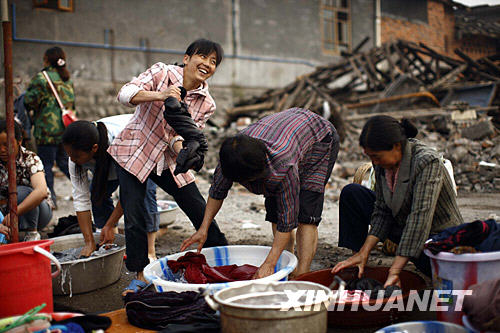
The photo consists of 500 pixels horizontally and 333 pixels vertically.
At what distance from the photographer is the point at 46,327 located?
1864mm

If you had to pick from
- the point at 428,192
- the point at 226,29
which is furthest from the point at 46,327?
the point at 226,29

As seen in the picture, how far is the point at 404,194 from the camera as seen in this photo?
2.37 meters

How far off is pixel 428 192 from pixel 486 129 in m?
7.62

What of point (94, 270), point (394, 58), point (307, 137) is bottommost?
point (94, 270)

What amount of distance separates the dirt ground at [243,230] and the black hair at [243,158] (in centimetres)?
90

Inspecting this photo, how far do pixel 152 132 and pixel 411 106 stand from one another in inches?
363

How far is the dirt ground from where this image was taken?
2904mm

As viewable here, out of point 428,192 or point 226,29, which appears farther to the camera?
point 226,29

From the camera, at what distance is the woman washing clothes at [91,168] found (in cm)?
291

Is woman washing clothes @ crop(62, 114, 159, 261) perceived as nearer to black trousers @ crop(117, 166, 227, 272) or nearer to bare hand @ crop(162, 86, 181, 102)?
black trousers @ crop(117, 166, 227, 272)

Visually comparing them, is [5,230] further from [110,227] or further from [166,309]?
[166,309]

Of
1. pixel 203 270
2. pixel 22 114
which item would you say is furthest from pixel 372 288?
pixel 22 114

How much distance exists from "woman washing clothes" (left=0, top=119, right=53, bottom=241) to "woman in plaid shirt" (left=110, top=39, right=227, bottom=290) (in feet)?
2.73

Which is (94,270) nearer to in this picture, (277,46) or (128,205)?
(128,205)
